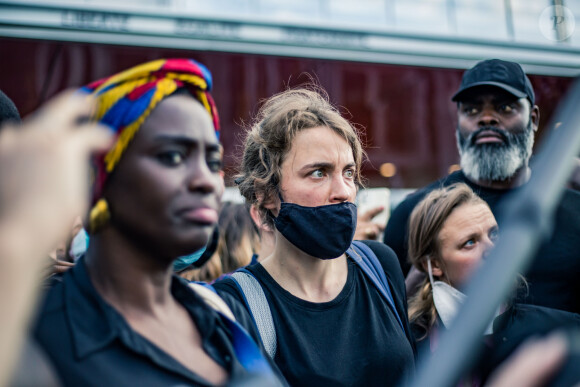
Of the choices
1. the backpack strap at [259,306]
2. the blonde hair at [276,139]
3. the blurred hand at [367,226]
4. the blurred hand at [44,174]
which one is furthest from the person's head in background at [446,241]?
the blurred hand at [44,174]

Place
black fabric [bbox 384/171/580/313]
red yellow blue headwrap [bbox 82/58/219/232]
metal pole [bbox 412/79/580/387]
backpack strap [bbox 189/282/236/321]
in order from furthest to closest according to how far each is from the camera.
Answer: black fabric [bbox 384/171/580/313] < backpack strap [bbox 189/282/236/321] < red yellow blue headwrap [bbox 82/58/219/232] < metal pole [bbox 412/79/580/387]

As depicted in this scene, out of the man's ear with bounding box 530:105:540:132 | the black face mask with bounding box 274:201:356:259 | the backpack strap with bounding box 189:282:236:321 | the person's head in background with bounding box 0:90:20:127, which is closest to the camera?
the backpack strap with bounding box 189:282:236:321

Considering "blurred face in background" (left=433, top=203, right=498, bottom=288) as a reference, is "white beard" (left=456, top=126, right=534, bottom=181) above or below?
above

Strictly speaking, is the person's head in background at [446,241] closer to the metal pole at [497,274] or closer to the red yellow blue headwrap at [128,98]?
the red yellow blue headwrap at [128,98]

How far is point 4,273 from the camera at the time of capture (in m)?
0.73

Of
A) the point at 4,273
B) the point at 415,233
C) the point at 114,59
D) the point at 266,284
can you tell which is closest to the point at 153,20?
the point at 114,59

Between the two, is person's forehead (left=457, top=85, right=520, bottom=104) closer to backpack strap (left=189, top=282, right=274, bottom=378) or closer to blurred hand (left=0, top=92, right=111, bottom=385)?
backpack strap (left=189, top=282, right=274, bottom=378)

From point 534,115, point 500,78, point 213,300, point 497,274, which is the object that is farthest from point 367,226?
point 497,274

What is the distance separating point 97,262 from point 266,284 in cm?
85

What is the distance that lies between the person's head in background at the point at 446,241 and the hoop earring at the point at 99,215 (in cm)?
166

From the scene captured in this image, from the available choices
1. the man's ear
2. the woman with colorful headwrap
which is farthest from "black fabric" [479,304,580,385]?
the man's ear

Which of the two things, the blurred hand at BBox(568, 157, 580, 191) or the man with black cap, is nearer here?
the blurred hand at BBox(568, 157, 580, 191)

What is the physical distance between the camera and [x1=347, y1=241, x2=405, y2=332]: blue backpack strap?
2.03m

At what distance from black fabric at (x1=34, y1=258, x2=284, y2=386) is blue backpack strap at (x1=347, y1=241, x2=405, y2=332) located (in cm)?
93
